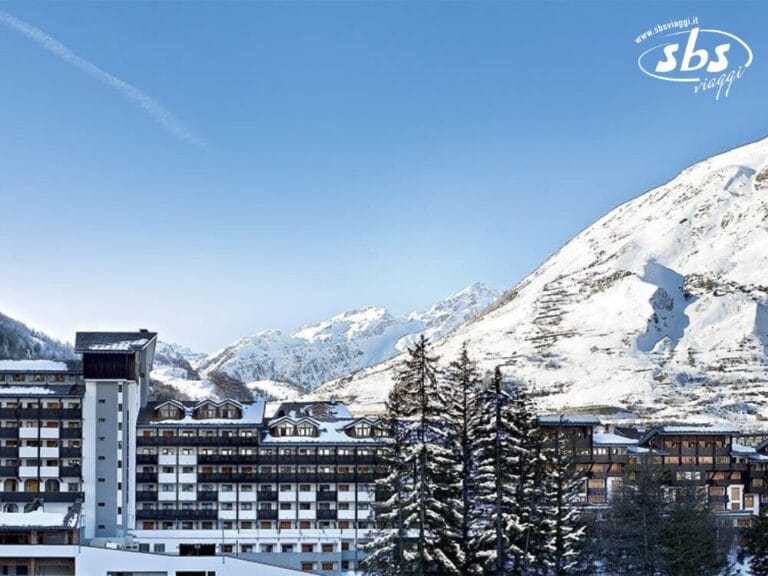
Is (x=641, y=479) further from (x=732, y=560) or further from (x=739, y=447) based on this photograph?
(x=739, y=447)

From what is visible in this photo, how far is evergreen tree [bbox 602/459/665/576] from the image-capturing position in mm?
62094

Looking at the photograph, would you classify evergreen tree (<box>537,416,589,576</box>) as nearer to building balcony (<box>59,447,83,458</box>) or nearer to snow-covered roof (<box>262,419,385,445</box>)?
snow-covered roof (<box>262,419,385,445</box>)

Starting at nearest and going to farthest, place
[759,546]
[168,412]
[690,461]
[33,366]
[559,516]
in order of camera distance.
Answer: [559,516] → [759,546] → [168,412] → [33,366] → [690,461]

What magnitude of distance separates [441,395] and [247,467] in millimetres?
34969

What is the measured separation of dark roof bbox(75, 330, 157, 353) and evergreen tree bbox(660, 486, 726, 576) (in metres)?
48.8

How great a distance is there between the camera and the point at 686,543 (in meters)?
64.2

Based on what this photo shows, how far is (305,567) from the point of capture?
8269 cm

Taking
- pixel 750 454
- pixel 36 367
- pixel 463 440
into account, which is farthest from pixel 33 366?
pixel 750 454

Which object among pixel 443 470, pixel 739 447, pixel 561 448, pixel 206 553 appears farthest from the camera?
pixel 739 447

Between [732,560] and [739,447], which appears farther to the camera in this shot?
[739,447]

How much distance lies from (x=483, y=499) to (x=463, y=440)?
155 inches

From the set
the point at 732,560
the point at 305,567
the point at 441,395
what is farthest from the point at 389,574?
the point at 732,560

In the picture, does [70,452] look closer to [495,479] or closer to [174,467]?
[174,467]

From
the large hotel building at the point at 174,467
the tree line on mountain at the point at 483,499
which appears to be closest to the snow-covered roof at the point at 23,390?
the large hotel building at the point at 174,467
